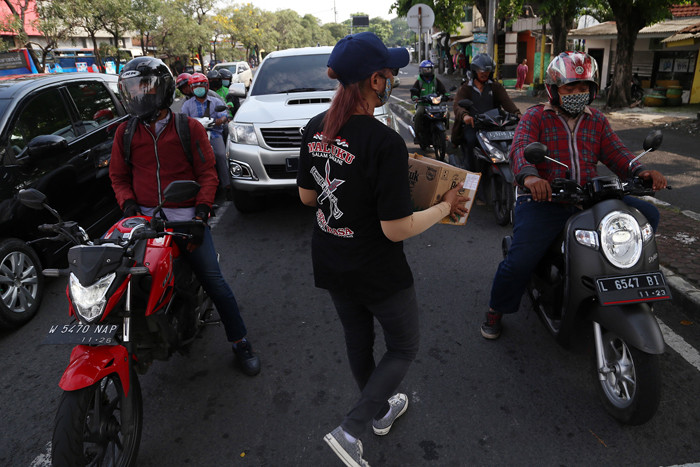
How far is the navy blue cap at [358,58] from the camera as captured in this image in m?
1.80

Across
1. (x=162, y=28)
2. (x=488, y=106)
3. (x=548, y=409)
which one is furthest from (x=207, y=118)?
(x=162, y=28)

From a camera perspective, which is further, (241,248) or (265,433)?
(241,248)

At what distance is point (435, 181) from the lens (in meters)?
2.12

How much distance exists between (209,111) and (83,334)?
5.46 m

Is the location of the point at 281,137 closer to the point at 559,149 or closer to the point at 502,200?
the point at 502,200

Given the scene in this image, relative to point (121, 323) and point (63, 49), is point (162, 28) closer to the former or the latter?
point (63, 49)

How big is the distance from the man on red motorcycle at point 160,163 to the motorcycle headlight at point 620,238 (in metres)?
2.22

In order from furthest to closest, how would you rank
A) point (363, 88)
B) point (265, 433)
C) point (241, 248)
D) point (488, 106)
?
point (488, 106), point (241, 248), point (265, 433), point (363, 88)

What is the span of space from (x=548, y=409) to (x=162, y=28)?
40.7 m

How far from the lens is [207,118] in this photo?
23.0 ft

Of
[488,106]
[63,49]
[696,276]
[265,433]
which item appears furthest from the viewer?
[63,49]

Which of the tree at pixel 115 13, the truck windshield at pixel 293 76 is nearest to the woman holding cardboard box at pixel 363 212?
the truck windshield at pixel 293 76

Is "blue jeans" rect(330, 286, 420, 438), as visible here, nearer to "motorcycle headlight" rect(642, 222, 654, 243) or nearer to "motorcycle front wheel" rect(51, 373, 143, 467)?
"motorcycle front wheel" rect(51, 373, 143, 467)

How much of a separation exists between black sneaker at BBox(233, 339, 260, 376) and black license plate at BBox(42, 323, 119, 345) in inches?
44.8
